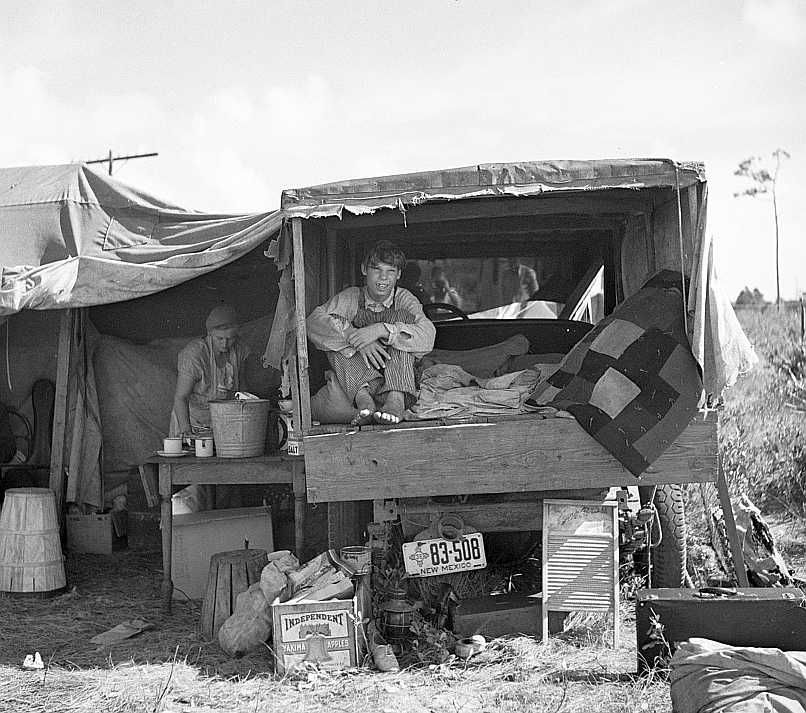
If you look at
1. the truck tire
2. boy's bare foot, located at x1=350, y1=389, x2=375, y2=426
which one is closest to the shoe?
boy's bare foot, located at x1=350, y1=389, x2=375, y2=426

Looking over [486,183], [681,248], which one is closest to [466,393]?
[486,183]

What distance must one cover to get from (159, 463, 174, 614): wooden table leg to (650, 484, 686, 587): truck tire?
9.86 feet

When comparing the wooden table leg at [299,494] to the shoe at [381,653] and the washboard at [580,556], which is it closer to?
the shoe at [381,653]

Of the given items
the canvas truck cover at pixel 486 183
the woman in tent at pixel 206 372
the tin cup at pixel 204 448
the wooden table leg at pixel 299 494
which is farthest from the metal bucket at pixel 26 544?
the canvas truck cover at pixel 486 183

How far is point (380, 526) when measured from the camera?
530 centimetres

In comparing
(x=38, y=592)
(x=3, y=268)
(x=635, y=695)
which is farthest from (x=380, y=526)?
(x=3, y=268)

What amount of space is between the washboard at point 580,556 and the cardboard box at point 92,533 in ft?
12.9

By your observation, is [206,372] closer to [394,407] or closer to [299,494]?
[299,494]

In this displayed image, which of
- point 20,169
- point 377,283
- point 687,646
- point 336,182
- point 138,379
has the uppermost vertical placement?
point 20,169

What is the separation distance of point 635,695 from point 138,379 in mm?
4965

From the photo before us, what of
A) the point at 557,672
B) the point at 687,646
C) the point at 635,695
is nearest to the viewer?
the point at 687,646

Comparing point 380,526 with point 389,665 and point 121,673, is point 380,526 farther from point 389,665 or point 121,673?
point 121,673

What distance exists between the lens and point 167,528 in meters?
5.83

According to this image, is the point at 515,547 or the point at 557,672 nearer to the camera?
the point at 557,672
